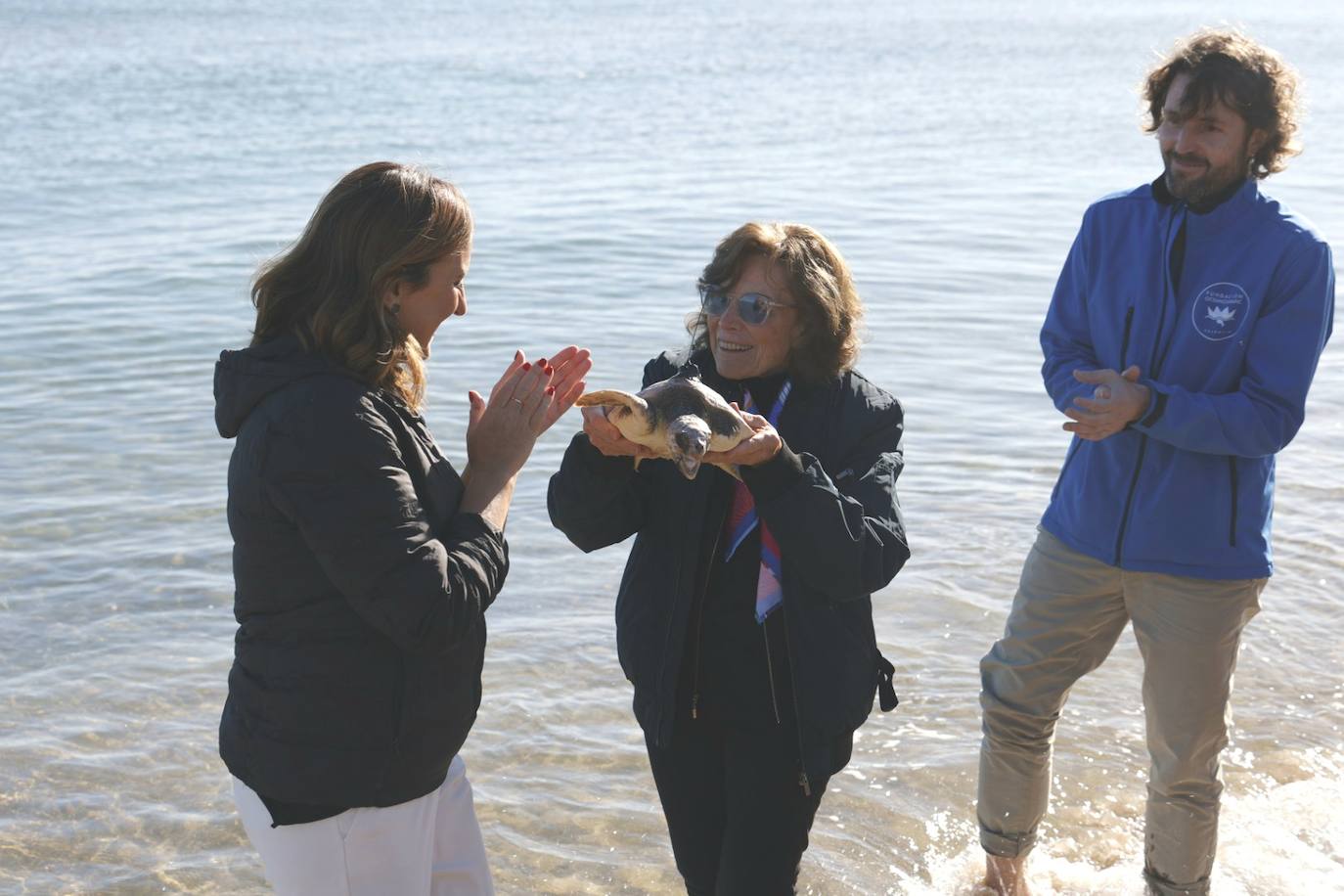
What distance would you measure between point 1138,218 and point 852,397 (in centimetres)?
119

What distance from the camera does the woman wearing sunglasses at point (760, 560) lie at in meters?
3.54

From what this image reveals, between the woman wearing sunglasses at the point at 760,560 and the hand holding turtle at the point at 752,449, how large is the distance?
1cm

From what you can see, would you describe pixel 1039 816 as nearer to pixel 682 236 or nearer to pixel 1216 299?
pixel 1216 299

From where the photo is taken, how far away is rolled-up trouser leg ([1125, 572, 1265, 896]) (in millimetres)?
4184

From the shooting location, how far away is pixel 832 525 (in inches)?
135

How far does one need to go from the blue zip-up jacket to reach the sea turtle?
4.57 ft

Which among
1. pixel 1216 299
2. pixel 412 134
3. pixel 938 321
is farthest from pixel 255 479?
pixel 412 134

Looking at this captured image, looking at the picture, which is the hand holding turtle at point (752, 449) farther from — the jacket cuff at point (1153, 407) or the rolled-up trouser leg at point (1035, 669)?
the rolled-up trouser leg at point (1035, 669)

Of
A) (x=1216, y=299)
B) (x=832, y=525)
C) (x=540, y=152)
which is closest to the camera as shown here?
(x=832, y=525)

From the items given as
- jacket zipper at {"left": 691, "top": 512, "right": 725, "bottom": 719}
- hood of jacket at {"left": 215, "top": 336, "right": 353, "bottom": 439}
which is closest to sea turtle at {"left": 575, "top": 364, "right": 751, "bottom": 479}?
jacket zipper at {"left": 691, "top": 512, "right": 725, "bottom": 719}

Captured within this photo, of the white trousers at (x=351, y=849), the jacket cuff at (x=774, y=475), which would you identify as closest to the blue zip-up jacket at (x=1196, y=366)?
the jacket cuff at (x=774, y=475)

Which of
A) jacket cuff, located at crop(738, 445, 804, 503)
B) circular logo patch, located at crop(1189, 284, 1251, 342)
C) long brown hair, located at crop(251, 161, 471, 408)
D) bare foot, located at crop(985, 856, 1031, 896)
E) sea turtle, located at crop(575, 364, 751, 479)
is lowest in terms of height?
bare foot, located at crop(985, 856, 1031, 896)

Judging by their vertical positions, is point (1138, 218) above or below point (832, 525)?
above

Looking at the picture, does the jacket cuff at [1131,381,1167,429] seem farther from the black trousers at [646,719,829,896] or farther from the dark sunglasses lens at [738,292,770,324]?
the black trousers at [646,719,829,896]
